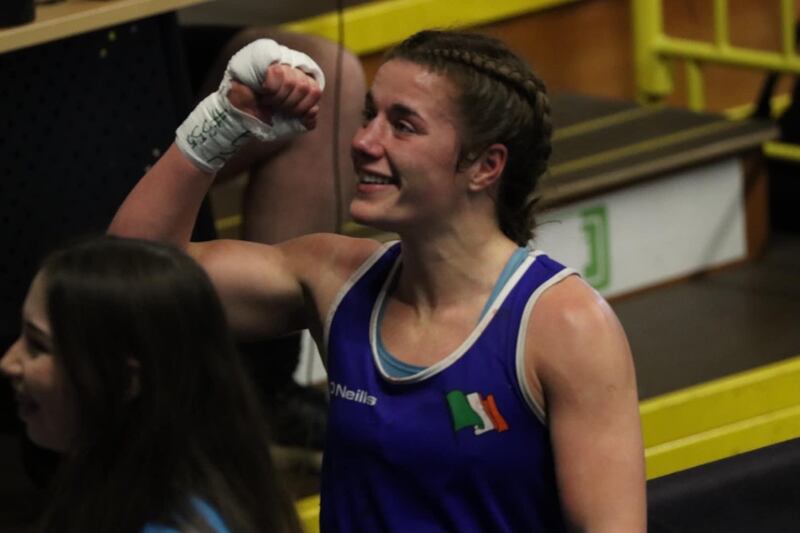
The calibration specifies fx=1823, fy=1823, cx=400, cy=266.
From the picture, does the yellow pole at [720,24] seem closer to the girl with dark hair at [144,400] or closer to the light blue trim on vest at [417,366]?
the light blue trim on vest at [417,366]

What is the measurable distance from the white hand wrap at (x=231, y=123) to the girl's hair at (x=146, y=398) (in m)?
0.46

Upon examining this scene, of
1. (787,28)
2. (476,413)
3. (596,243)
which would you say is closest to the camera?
(476,413)

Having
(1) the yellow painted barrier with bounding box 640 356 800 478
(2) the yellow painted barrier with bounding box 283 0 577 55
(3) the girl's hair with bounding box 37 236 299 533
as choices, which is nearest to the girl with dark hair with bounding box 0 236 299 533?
(3) the girl's hair with bounding box 37 236 299 533

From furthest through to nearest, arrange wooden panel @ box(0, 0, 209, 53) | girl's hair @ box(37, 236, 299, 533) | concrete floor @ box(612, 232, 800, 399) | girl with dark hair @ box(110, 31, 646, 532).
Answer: concrete floor @ box(612, 232, 800, 399) → wooden panel @ box(0, 0, 209, 53) → girl with dark hair @ box(110, 31, 646, 532) → girl's hair @ box(37, 236, 299, 533)

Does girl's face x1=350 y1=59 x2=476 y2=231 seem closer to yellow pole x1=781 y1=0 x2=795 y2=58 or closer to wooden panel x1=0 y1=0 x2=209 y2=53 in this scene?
wooden panel x1=0 y1=0 x2=209 y2=53

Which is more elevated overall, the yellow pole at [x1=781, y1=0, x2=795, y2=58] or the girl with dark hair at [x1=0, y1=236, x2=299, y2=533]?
the girl with dark hair at [x1=0, y1=236, x2=299, y2=533]


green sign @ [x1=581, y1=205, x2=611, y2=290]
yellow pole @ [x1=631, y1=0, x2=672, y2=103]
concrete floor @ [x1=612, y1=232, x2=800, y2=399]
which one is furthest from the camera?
yellow pole @ [x1=631, y1=0, x2=672, y2=103]

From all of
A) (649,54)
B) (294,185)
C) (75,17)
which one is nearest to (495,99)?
(75,17)

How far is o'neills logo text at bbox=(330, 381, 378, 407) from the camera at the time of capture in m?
1.92

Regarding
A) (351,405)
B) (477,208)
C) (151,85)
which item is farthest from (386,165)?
(151,85)

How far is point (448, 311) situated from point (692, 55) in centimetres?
237

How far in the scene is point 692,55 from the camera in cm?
417

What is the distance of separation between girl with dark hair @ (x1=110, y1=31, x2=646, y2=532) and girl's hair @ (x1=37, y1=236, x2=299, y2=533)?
1.19 feet

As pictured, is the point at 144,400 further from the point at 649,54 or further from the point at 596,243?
the point at 649,54
